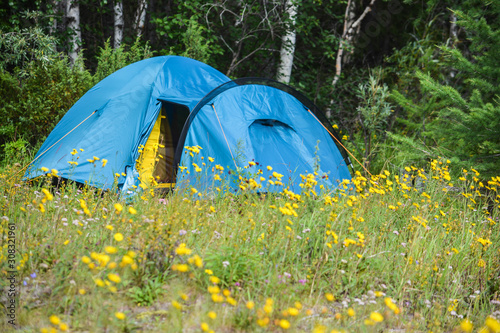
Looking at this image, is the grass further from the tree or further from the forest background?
the forest background

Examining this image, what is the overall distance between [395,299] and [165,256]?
1.39 m

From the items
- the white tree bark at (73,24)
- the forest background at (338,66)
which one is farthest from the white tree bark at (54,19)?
the white tree bark at (73,24)

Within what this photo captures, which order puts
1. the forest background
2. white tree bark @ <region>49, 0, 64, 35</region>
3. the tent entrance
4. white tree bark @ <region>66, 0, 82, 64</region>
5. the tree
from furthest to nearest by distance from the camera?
white tree bark @ <region>66, 0, 82, 64</region>
white tree bark @ <region>49, 0, 64, 35</region>
the tent entrance
the forest background
the tree

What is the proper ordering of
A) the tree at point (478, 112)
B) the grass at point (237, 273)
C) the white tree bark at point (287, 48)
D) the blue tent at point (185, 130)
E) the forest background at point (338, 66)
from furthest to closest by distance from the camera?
the white tree bark at point (287, 48) → the forest background at point (338, 66) → the blue tent at point (185, 130) → the tree at point (478, 112) → the grass at point (237, 273)

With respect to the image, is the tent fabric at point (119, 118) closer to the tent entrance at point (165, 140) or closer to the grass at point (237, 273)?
the tent entrance at point (165, 140)

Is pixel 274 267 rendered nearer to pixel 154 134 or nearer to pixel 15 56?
pixel 154 134

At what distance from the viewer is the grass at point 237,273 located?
A: 1.89 m

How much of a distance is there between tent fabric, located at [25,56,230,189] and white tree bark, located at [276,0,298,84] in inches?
135

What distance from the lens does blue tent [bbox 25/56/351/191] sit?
14.2 feet

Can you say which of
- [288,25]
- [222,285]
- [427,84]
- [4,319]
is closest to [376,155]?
[427,84]

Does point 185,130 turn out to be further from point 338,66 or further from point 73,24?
point 338,66

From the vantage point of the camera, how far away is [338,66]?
31.4 feet

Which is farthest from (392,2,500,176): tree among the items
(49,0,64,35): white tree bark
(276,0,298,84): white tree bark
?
(49,0,64,35): white tree bark

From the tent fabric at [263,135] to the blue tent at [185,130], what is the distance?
0.01 metres
